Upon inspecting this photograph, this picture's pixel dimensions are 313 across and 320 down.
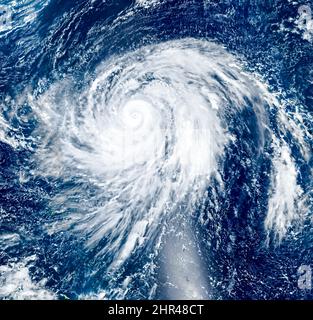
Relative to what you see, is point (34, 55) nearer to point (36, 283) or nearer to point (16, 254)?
point (16, 254)

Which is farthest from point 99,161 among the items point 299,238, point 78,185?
point 299,238

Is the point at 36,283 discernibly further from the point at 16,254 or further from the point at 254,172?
the point at 254,172

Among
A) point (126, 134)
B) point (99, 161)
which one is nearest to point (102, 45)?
point (126, 134)

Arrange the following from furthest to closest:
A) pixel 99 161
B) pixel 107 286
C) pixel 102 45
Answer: pixel 102 45 → pixel 99 161 → pixel 107 286

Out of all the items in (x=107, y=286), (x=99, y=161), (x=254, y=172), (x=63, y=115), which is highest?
(x=63, y=115)

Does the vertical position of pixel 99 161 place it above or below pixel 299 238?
above

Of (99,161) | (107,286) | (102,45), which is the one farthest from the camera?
(102,45)

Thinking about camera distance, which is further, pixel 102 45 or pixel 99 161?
pixel 102 45
